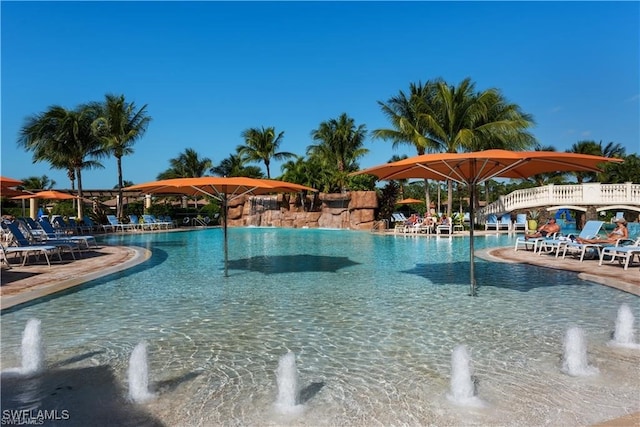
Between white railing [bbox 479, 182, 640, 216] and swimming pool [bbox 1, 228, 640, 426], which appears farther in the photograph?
white railing [bbox 479, 182, 640, 216]

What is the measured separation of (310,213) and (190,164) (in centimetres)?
1924

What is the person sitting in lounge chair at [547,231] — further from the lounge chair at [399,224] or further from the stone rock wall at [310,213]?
the stone rock wall at [310,213]

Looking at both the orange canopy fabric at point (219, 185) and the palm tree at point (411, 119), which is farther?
the palm tree at point (411, 119)

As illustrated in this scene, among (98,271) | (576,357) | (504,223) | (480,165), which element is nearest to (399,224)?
(504,223)

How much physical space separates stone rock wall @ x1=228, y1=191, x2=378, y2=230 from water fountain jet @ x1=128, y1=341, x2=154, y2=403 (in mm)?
26425

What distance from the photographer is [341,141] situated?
38.4 m

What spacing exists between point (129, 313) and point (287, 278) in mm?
3840

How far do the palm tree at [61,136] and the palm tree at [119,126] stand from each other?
0.80 m

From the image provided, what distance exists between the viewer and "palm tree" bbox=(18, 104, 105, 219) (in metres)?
27.9

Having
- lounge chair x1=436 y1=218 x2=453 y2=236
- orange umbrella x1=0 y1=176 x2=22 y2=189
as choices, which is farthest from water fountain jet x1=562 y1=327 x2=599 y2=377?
lounge chair x1=436 y1=218 x2=453 y2=236

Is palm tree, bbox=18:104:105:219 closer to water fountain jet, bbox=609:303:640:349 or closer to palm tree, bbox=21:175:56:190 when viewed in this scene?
palm tree, bbox=21:175:56:190

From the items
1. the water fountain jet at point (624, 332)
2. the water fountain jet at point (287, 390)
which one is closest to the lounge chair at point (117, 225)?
the water fountain jet at point (287, 390)

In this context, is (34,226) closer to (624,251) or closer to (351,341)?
(351,341)

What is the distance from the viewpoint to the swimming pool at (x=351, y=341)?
3570 millimetres
